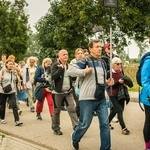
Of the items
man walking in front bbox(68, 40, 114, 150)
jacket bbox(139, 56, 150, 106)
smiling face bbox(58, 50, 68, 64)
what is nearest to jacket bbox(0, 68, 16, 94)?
smiling face bbox(58, 50, 68, 64)

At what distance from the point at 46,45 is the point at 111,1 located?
34.4 meters

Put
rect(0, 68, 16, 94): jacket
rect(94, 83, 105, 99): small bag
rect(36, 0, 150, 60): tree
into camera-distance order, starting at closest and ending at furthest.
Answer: rect(94, 83, 105, 99): small bag, rect(0, 68, 16, 94): jacket, rect(36, 0, 150, 60): tree

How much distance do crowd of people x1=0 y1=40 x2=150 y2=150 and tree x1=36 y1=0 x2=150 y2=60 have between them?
18.8m

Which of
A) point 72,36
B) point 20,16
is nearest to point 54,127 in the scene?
point 72,36

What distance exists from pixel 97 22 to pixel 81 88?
84.1 ft

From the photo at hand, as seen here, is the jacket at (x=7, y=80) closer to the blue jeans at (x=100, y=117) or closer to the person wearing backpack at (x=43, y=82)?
the person wearing backpack at (x=43, y=82)

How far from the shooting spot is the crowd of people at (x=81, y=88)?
5703 mm

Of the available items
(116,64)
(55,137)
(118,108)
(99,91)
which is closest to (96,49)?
(99,91)

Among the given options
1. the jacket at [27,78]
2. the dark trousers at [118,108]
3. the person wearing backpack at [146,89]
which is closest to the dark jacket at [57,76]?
the dark trousers at [118,108]

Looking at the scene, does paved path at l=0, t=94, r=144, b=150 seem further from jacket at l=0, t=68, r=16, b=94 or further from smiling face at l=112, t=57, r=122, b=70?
smiling face at l=112, t=57, r=122, b=70

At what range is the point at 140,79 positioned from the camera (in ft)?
18.6

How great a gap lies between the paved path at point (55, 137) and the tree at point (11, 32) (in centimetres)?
3989

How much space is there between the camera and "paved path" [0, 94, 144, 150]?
652 cm

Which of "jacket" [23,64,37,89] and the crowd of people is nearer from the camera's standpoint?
the crowd of people
